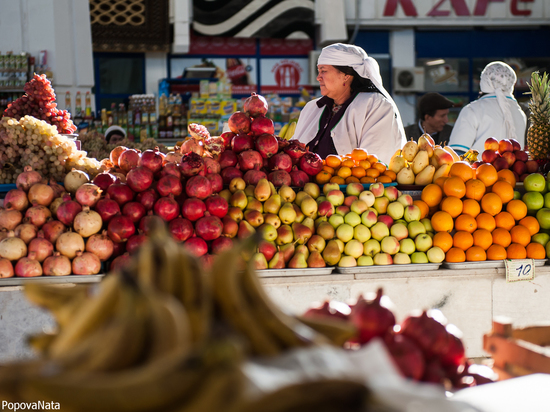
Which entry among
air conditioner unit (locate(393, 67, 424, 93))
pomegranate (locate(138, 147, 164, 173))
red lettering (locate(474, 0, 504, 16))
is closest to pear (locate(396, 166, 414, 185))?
pomegranate (locate(138, 147, 164, 173))

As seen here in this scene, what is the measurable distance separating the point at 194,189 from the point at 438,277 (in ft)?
5.04

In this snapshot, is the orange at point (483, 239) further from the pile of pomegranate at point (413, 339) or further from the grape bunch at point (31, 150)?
the grape bunch at point (31, 150)

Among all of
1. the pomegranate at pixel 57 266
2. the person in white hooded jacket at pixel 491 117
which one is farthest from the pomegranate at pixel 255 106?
the person in white hooded jacket at pixel 491 117

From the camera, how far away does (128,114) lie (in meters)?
8.87

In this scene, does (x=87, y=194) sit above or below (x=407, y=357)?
above

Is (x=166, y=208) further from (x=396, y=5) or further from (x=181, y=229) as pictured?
(x=396, y=5)

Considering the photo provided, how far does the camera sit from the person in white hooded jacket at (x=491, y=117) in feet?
18.9

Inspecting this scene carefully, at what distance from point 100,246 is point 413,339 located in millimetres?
2002

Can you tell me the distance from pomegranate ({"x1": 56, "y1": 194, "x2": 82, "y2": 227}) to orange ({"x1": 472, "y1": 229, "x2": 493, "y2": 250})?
7.82 feet

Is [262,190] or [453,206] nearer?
[262,190]

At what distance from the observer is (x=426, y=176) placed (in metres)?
3.40

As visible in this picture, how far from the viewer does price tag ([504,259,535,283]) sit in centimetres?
300

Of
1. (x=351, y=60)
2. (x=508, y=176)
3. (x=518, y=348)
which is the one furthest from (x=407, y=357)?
(x=351, y=60)

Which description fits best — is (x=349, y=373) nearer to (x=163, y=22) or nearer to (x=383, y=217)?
(x=383, y=217)
